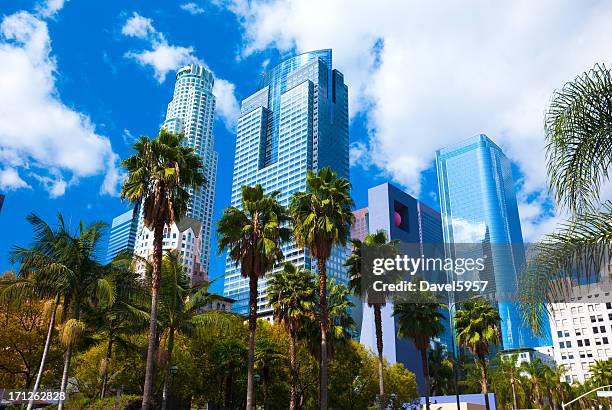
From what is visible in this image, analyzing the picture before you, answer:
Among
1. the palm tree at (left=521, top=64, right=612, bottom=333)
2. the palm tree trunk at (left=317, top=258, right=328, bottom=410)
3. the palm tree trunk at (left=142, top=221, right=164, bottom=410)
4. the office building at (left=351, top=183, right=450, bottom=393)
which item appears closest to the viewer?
the palm tree at (left=521, top=64, right=612, bottom=333)

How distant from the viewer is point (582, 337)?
12381 cm

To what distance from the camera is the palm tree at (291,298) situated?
33906mm

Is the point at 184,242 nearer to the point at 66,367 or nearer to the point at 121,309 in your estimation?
the point at 121,309

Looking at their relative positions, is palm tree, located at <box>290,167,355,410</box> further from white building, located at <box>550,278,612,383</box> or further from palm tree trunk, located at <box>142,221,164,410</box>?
white building, located at <box>550,278,612,383</box>

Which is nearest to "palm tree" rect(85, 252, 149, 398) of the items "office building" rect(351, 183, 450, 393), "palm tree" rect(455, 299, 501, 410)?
"palm tree" rect(455, 299, 501, 410)

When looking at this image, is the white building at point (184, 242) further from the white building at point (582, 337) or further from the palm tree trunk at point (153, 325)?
the palm tree trunk at point (153, 325)

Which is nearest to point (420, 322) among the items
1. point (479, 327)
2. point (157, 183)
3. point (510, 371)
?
point (479, 327)

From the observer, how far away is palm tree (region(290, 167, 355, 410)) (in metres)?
28.1

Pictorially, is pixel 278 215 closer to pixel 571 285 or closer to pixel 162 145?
pixel 162 145

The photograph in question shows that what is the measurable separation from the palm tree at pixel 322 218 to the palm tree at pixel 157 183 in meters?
7.15

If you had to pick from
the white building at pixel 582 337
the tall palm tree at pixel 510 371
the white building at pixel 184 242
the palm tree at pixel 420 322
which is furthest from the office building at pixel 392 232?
the white building at pixel 184 242

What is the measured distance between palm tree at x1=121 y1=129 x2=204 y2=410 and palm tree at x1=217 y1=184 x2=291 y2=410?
157 inches

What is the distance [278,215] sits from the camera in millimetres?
28938

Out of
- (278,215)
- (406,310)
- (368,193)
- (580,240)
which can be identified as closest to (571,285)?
(580,240)
